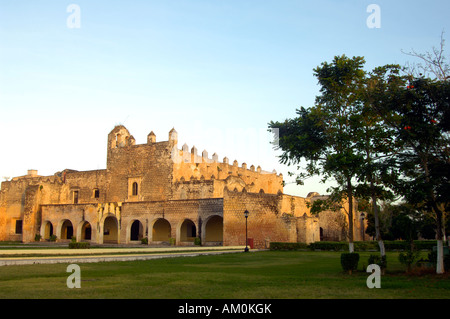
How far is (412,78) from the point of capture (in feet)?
44.8

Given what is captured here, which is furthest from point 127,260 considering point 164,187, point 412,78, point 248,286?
point 164,187

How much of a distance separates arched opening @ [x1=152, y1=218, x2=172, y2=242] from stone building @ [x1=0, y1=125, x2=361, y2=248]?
0.09 meters

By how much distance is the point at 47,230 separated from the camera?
46.7 meters

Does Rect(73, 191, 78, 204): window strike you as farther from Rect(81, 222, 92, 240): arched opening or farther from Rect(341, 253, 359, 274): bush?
Rect(341, 253, 359, 274): bush

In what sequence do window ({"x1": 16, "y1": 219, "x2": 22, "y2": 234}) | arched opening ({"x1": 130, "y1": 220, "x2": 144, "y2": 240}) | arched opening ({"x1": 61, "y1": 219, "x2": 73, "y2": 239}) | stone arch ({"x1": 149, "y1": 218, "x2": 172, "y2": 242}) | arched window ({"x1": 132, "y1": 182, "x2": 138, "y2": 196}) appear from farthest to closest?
window ({"x1": 16, "y1": 219, "x2": 22, "y2": 234}) < arched window ({"x1": 132, "y1": 182, "x2": 138, "y2": 196}) < arched opening ({"x1": 61, "y1": 219, "x2": 73, "y2": 239}) < arched opening ({"x1": 130, "y1": 220, "x2": 144, "y2": 240}) < stone arch ({"x1": 149, "y1": 218, "x2": 172, "y2": 242})

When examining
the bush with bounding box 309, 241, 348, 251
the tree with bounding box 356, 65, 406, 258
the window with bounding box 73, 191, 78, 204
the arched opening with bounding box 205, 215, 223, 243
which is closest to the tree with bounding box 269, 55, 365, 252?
the tree with bounding box 356, 65, 406, 258

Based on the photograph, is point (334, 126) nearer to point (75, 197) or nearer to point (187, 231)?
point (187, 231)

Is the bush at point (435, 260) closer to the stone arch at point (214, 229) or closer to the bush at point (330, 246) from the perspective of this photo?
the bush at point (330, 246)

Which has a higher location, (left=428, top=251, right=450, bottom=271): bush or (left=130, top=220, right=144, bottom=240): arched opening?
(left=428, top=251, right=450, bottom=271): bush

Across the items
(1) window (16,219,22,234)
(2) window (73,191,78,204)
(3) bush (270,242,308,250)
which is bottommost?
(3) bush (270,242,308,250)

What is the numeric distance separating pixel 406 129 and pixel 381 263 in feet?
13.6

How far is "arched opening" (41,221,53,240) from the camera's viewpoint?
46000 mm

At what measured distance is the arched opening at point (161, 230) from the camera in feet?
132

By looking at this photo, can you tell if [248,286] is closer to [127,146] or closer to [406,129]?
[406,129]
